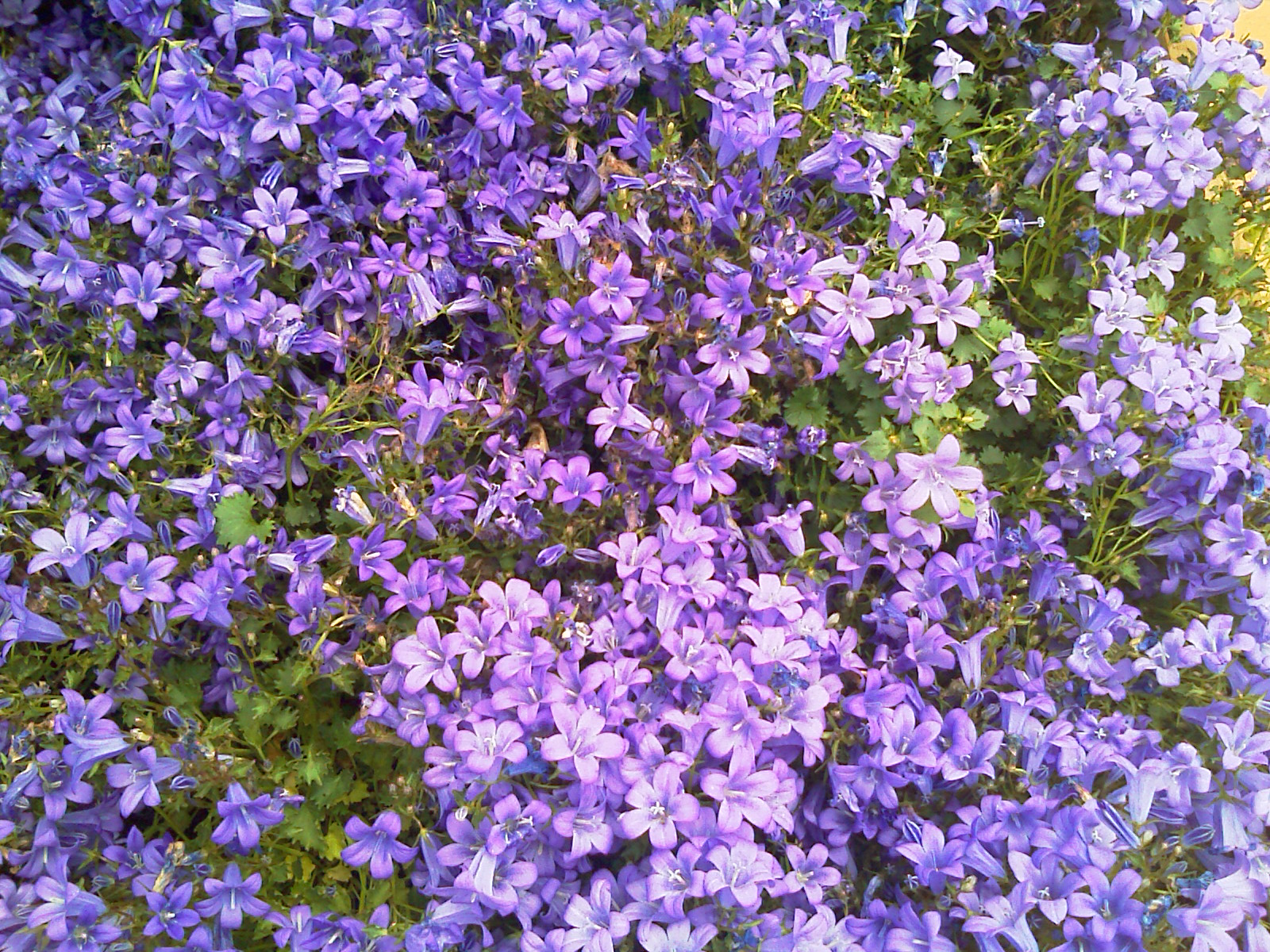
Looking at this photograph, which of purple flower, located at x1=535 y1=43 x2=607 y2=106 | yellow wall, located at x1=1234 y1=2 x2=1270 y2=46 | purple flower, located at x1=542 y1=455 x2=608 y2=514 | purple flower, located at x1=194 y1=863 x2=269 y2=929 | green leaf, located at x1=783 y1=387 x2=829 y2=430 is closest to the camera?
purple flower, located at x1=194 y1=863 x2=269 y2=929

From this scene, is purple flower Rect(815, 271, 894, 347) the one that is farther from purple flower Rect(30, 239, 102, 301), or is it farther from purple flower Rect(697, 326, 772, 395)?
purple flower Rect(30, 239, 102, 301)

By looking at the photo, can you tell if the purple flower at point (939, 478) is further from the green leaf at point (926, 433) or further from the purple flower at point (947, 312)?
the purple flower at point (947, 312)

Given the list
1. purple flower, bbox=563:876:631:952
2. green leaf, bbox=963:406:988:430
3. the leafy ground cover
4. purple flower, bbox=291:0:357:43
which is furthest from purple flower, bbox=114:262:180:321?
green leaf, bbox=963:406:988:430

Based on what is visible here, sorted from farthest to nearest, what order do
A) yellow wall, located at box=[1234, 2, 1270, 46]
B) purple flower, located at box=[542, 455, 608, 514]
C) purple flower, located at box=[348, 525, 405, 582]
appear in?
yellow wall, located at box=[1234, 2, 1270, 46]
purple flower, located at box=[542, 455, 608, 514]
purple flower, located at box=[348, 525, 405, 582]

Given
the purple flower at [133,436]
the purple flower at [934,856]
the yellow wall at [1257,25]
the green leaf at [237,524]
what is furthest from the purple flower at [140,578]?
the yellow wall at [1257,25]

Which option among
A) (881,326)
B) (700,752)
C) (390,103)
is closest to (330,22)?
(390,103)

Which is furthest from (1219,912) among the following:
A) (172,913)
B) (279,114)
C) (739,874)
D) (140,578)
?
(279,114)
